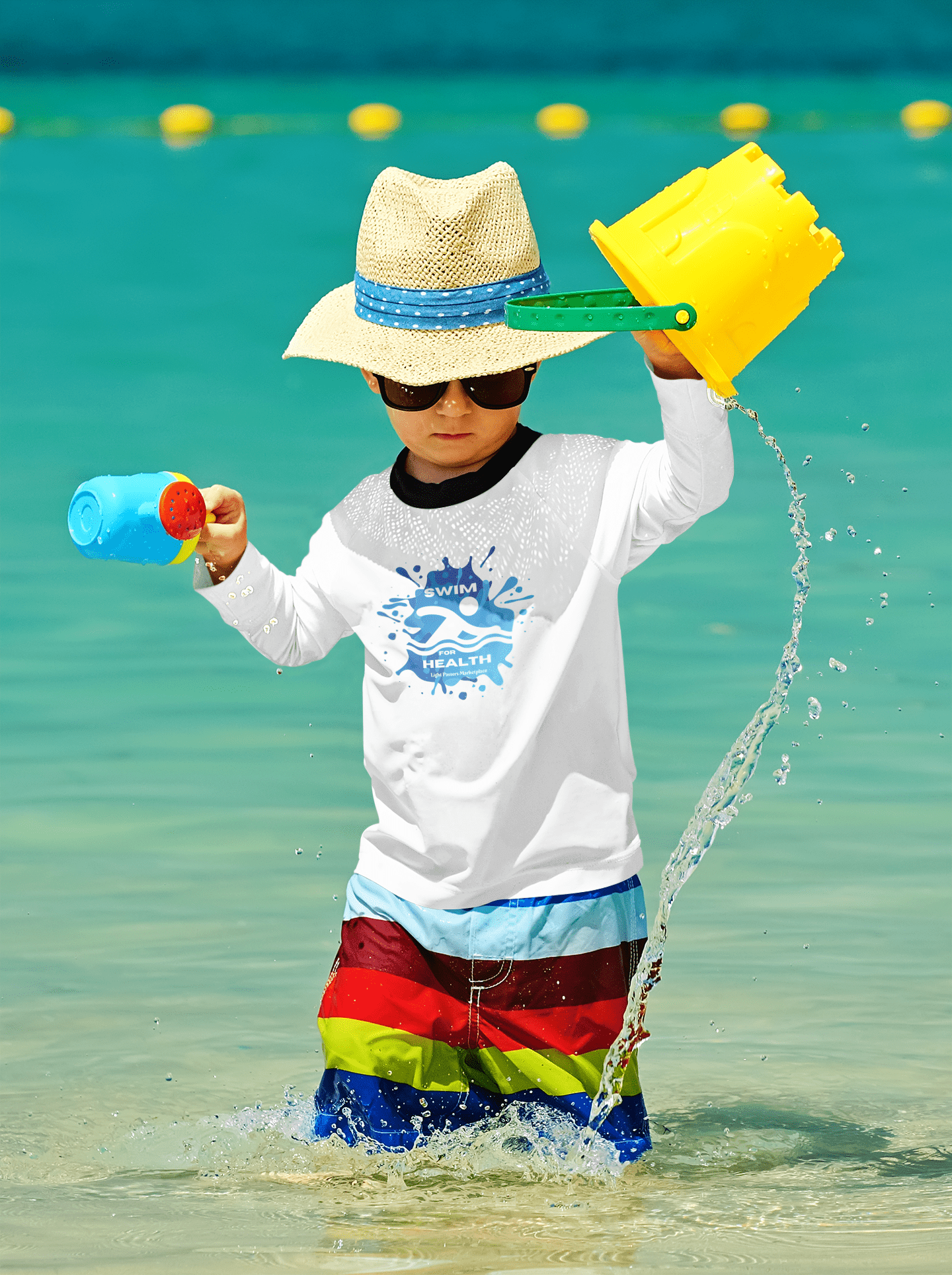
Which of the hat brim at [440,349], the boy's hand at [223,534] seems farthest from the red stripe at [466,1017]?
the hat brim at [440,349]

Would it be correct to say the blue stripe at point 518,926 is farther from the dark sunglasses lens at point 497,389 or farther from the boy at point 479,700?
the dark sunglasses lens at point 497,389

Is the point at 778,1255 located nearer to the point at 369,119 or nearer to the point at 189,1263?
the point at 189,1263

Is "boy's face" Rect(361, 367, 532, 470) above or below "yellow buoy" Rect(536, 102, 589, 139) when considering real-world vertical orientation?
below

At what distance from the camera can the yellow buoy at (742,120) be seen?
13578mm

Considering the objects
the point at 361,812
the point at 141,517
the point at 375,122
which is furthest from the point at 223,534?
the point at 375,122

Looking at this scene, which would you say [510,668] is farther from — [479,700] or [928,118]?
[928,118]

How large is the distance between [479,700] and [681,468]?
41 centimetres

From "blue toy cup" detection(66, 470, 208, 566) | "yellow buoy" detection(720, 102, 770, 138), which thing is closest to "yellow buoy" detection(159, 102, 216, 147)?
"yellow buoy" detection(720, 102, 770, 138)

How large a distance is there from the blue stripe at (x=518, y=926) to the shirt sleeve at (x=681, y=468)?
464 mm

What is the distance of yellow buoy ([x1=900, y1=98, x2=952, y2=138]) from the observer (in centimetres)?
1428

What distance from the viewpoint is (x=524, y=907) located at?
3010 millimetres

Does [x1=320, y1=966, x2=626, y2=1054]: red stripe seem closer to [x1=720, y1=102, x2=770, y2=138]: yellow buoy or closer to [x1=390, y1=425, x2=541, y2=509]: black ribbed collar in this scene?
[x1=390, y1=425, x2=541, y2=509]: black ribbed collar

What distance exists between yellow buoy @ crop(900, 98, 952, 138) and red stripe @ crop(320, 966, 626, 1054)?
39.3 ft

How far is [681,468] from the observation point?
2900 mm
